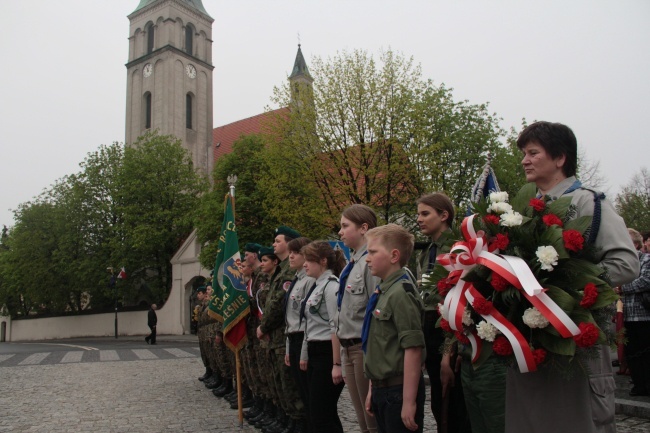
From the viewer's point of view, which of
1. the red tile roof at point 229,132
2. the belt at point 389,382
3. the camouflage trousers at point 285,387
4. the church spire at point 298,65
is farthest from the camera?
the red tile roof at point 229,132

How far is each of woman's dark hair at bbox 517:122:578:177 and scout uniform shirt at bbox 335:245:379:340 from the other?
1.74 metres

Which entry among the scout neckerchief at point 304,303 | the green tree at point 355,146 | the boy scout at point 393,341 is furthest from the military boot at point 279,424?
the green tree at point 355,146

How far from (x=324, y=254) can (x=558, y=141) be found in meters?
2.90

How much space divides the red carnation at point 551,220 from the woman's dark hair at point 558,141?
451 millimetres

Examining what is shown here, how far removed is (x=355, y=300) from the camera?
4.35 meters

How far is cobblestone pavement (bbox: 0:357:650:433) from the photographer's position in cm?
712

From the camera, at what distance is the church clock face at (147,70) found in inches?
2109

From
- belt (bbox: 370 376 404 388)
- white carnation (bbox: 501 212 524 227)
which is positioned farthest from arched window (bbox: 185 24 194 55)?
white carnation (bbox: 501 212 524 227)

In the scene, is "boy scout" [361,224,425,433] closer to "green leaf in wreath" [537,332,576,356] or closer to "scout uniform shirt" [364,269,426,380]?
"scout uniform shirt" [364,269,426,380]

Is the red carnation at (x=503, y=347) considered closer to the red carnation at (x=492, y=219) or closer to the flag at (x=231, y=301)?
the red carnation at (x=492, y=219)

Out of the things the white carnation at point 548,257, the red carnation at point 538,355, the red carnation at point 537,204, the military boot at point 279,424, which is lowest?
the military boot at point 279,424

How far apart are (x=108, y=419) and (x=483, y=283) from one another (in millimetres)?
6568

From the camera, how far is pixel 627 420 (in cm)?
639

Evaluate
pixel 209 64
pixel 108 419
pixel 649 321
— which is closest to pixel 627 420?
pixel 649 321
